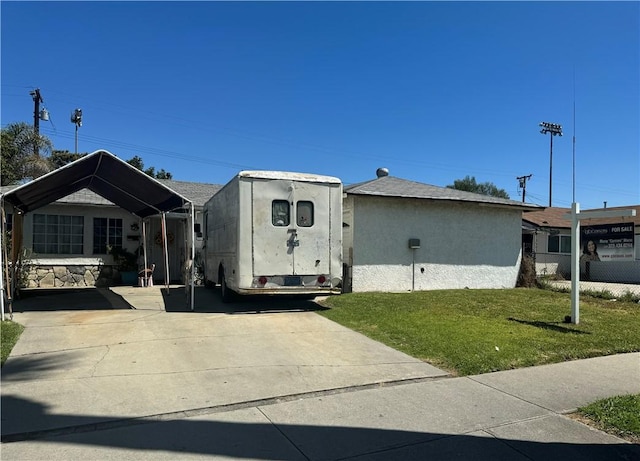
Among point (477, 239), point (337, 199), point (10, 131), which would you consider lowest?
point (477, 239)

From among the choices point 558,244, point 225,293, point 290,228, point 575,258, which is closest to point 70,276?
point 225,293

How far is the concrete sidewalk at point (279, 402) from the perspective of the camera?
399 cm

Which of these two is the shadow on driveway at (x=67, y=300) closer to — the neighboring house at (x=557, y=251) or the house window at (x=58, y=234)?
the house window at (x=58, y=234)

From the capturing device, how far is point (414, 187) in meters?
16.9

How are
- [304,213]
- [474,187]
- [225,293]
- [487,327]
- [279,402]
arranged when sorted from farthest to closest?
[474,187], [225,293], [304,213], [487,327], [279,402]

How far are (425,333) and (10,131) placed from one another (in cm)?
2807

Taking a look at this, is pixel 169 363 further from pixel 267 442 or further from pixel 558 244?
pixel 558 244

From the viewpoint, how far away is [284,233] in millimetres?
10703

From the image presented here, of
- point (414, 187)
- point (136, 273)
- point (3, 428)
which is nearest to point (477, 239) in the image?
point (414, 187)

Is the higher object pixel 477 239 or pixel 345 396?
pixel 477 239

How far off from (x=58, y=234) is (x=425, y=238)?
41.0 ft

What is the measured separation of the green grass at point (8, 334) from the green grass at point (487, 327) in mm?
5581

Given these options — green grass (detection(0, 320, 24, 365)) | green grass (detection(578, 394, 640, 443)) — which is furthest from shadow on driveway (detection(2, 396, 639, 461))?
green grass (detection(0, 320, 24, 365))

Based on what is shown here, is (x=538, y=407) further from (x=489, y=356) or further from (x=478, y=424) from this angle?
(x=489, y=356)
